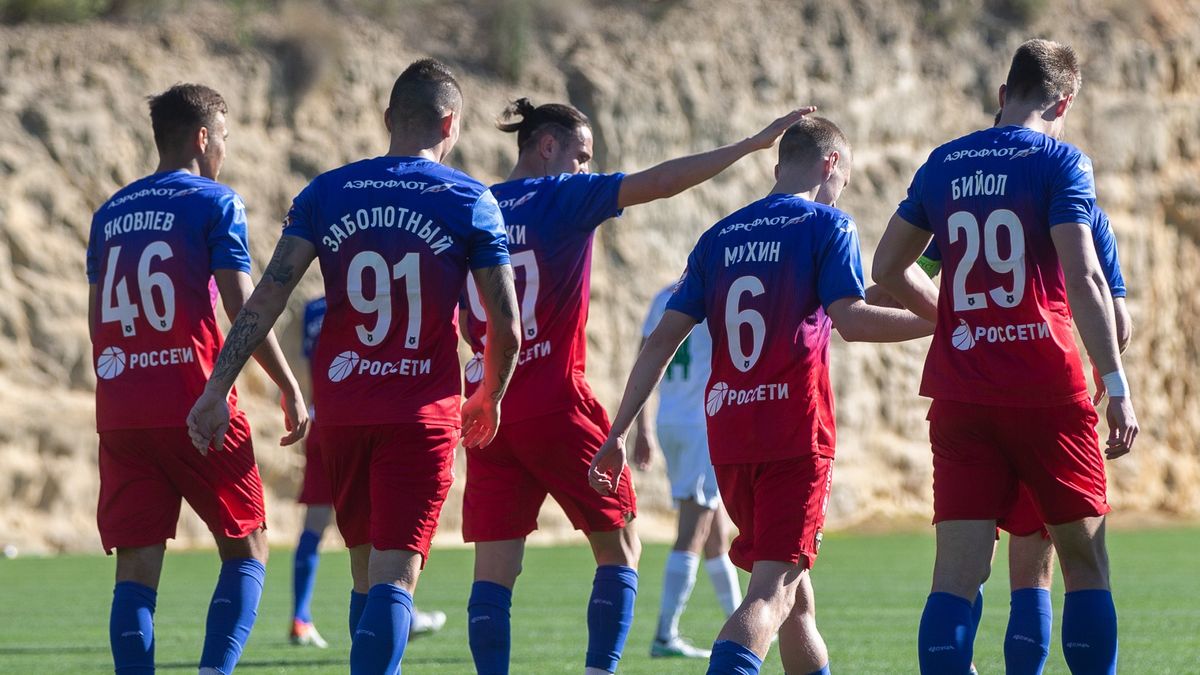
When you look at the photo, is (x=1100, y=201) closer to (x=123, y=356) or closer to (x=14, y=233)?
(x=14, y=233)

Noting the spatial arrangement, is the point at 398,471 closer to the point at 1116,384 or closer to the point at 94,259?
the point at 94,259

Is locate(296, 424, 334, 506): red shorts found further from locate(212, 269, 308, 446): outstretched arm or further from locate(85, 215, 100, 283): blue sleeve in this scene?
locate(212, 269, 308, 446): outstretched arm

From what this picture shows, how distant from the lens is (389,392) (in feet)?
16.7

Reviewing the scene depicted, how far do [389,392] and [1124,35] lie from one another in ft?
88.0

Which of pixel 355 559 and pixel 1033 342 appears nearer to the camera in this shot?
pixel 1033 342

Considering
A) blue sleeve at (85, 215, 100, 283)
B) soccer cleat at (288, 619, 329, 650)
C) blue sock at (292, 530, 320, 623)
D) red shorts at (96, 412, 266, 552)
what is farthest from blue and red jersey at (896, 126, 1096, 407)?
soccer cleat at (288, 619, 329, 650)

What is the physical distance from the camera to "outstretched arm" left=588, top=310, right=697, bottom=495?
5324 mm

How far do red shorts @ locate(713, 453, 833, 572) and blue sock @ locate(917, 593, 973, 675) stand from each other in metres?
0.43

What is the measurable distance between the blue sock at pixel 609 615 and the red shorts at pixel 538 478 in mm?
192

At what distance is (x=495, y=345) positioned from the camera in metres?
5.20

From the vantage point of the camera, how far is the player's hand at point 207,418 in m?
5.19

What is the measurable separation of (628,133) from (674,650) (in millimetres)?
17874

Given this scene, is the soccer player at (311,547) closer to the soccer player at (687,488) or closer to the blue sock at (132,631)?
the soccer player at (687,488)

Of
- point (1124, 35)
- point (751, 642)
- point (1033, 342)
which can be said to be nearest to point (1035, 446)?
point (1033, 342)
